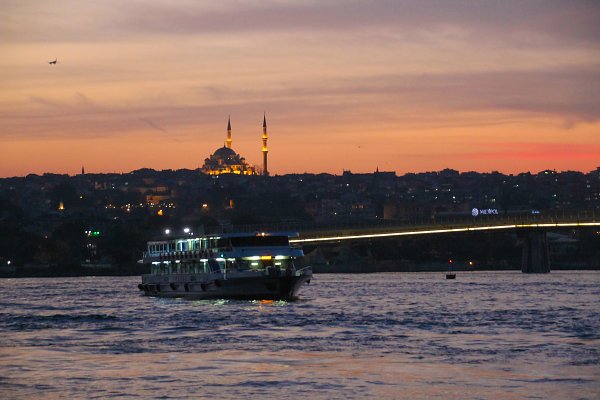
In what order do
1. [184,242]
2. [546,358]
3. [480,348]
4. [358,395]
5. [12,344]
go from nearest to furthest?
1. [358,395]
2. [546,358]
3. [480,348]
4. [12,344]
5. [184,242]

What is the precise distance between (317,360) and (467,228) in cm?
10255

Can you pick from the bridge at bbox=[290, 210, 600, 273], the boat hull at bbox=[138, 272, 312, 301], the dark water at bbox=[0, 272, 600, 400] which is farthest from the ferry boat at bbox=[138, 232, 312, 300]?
the bridge at bbox=[290, 210, 600, 273]

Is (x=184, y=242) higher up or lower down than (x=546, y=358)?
higher up

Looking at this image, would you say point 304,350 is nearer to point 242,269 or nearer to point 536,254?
point 242,269

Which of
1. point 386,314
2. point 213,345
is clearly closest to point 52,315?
point 386,314

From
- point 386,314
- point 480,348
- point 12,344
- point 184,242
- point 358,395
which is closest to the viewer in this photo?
point 358,395

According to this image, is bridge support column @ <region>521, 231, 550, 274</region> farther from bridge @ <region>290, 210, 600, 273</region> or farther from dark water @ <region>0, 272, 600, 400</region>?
dark water @ <region>0, 272, 600, 400</region>

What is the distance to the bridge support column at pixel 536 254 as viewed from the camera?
156 meters

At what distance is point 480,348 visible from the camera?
49000 millimetres

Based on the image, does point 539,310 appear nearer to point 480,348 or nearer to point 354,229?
point 480,348

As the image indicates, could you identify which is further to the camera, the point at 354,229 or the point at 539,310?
the point at 354,229

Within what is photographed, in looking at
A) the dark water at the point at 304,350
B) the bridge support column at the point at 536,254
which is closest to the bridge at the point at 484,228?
the bridge support column at the point at 536,254

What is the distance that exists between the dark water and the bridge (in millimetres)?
61908

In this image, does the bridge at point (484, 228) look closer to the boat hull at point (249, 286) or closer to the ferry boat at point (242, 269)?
the ferry boat at point (242, 269)
